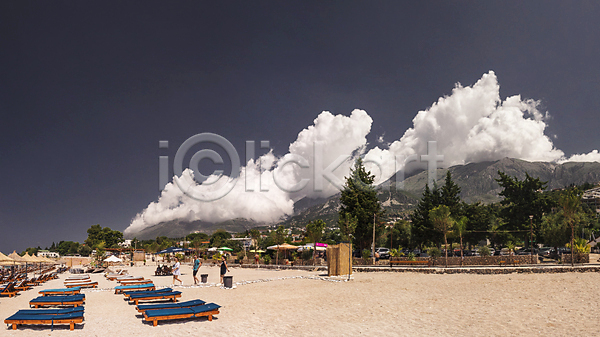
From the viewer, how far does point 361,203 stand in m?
47.1

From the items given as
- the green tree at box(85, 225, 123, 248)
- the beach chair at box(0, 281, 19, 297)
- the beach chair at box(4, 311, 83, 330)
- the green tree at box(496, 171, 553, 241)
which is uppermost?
the green tree at box(496, 171, 553, 241)

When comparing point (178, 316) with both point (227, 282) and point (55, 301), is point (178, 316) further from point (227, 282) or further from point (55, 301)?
point (227, 282)

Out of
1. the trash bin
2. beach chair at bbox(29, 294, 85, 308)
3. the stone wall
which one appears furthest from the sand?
the stone wall

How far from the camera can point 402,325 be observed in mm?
9203

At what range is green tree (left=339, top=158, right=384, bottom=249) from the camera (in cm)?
4625

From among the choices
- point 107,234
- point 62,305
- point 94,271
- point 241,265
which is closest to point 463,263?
point 241,265

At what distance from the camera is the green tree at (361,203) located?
46.2m

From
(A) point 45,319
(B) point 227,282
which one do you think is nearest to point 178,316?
(A) point 45,319

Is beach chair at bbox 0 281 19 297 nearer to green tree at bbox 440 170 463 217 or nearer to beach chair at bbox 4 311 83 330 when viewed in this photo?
beach chair at bbox 4 311 83 330

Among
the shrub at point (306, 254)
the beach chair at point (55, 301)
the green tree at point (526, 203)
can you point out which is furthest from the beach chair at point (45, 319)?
the green tree at point (526, 203)

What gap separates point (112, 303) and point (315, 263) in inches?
1012

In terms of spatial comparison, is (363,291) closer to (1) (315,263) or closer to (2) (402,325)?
(2) (402,325)

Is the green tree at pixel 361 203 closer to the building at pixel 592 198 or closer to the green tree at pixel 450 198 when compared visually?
the green tree at pixel 450 198

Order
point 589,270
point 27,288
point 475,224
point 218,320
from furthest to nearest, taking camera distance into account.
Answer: point 475,224 → point 589,270 → point 27,288 → point 218,320
